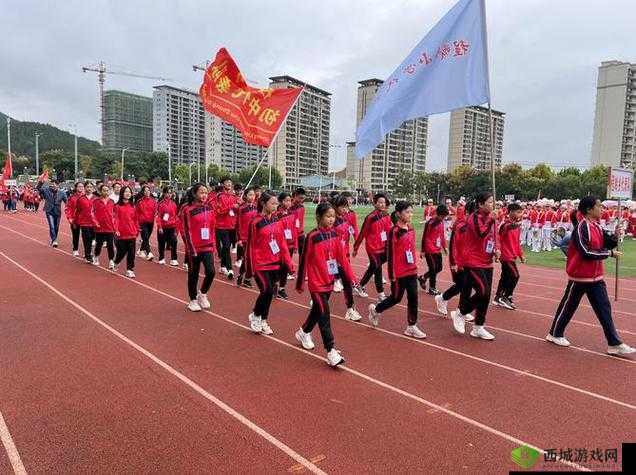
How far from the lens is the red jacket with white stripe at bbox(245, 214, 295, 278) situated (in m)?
5.81

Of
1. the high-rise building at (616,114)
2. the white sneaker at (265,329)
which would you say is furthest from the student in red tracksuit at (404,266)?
the high-rise building at (616,114)

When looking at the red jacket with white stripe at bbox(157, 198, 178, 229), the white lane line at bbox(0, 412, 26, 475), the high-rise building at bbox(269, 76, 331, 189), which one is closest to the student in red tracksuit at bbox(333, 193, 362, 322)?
the white lane line at bbox(0, 412, 26, 475)

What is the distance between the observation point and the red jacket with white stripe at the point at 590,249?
17.7 ft

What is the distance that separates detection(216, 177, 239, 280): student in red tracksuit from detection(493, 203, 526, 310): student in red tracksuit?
510 centimetres


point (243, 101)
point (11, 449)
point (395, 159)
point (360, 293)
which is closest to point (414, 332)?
point (360, 293)

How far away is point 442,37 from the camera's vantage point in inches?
249

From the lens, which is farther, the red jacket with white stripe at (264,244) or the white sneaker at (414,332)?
the white sneaker at (414,332)

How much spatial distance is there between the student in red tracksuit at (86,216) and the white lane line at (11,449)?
7.97 meters

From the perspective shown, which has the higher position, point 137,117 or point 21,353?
point 137,117

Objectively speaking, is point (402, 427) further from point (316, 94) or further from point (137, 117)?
point (137, 117)

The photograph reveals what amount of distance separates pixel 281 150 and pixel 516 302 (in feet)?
264

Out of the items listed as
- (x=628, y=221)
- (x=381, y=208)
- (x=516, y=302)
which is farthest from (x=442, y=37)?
(x=628, y=221)

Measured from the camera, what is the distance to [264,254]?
230 inches

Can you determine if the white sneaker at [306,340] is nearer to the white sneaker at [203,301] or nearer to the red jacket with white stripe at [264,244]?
the red jacket with white stripe at [264,244]
